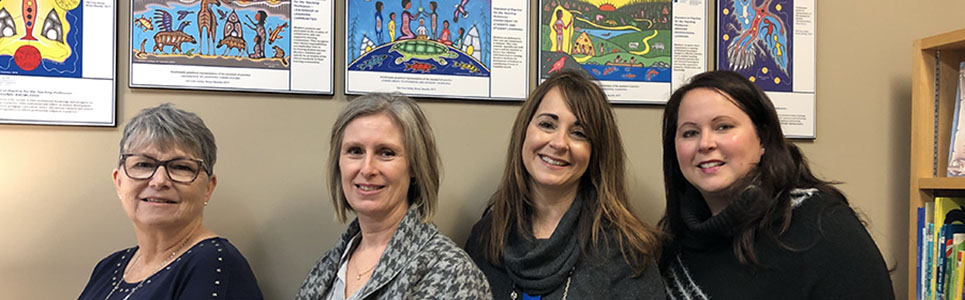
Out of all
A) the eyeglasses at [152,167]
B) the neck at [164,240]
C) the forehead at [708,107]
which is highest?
the forehead at [708,107]

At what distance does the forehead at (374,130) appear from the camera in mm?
1430

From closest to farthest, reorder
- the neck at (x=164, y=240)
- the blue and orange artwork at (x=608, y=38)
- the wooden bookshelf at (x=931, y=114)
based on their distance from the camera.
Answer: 1. the neck at (x=164, y=240)
2. the wooden bookshelf at (x=931, y=114)
3. the blue and orange artwork at (x=608, y=38)

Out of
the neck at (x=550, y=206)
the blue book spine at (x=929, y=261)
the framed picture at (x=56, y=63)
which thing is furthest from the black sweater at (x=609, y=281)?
the framed picture at (x=56, y=63)

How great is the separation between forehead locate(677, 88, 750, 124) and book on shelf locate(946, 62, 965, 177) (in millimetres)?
794

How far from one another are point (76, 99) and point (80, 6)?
273mm

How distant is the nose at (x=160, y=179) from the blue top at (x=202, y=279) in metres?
0.17

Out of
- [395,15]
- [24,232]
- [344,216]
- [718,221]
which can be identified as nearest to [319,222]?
[344,216]

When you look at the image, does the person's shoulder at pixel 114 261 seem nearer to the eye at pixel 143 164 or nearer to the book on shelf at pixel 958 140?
the eye at pixel 143 164

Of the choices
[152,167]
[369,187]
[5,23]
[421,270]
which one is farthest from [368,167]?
[5,23]

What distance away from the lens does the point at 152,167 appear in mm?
1488

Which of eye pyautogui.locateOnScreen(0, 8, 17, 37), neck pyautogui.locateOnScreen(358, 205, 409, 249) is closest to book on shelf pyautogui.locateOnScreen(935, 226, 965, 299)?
neck pyautogui.locateOnScreen(358, 205, 409, 249)

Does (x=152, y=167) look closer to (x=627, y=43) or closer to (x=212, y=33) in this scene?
(x=212, y=33)

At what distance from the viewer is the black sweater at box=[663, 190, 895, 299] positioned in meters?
1.37

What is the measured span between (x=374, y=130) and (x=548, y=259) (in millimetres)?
516
